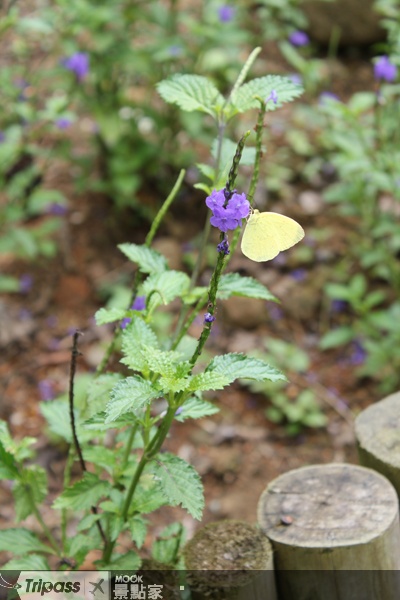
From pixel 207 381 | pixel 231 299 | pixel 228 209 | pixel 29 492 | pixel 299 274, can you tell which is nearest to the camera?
pixel 228 209

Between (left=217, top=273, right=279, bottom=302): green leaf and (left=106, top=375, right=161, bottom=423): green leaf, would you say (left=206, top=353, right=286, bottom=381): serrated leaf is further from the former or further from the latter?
(left=217, top=273, right=279, bottom=302): green leaf

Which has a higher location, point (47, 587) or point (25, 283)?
point (25, 283)

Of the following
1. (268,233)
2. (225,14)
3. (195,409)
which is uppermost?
(225,14)

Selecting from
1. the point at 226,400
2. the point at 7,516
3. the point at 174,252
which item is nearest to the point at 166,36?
the point at 174,252

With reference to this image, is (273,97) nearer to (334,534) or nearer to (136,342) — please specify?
(136,342)

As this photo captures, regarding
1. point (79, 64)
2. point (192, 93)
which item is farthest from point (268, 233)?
point (79, 64)

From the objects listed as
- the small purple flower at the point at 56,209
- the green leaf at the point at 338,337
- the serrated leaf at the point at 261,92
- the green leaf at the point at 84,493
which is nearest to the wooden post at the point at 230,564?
the green leaf at the point at 84,493

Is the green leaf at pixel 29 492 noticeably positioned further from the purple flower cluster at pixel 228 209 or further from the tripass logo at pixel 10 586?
the purple flower cluster at pixel 228 209

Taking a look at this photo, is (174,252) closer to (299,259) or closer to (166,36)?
(299,259)
